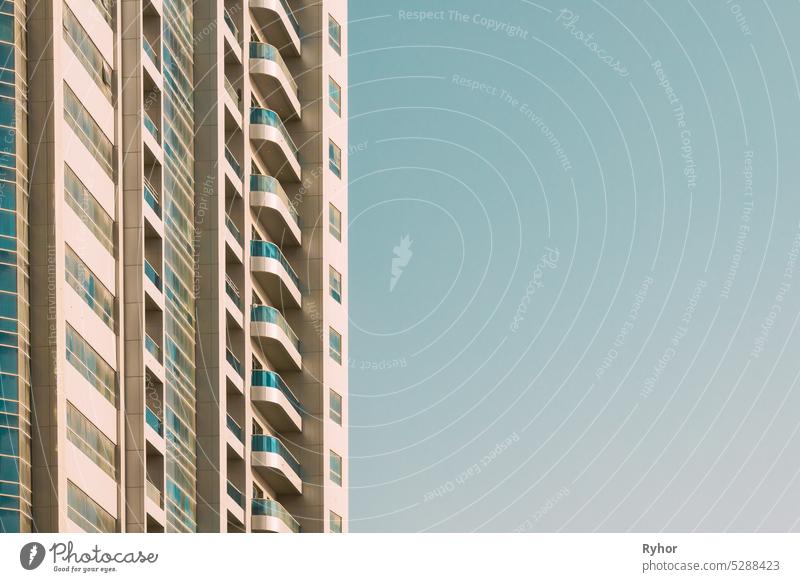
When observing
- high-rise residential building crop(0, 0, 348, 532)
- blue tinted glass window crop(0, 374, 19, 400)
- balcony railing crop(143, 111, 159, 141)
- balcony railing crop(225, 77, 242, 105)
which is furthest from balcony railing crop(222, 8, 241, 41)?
blue tinted glass window crop(0, 374, 19, 400)

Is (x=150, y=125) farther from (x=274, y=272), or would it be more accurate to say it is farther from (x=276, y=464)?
(x=276, y=464)

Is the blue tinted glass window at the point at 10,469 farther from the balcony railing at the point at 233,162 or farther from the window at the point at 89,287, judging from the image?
the balcony railing at the point at 233,162

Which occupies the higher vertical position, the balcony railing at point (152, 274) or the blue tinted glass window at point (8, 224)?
the blue tinted glass window at point (8, 224)

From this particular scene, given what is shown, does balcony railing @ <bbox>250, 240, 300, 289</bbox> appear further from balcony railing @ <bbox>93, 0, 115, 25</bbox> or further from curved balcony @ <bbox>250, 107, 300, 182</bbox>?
balcony railing @ <bbox>93, 0, 115, 25</bbox>

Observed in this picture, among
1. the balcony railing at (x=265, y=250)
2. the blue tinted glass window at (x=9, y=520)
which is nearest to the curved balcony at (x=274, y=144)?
the balcony railing at (x=265, y=250)

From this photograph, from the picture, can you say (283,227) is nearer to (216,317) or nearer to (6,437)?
(216,317)
